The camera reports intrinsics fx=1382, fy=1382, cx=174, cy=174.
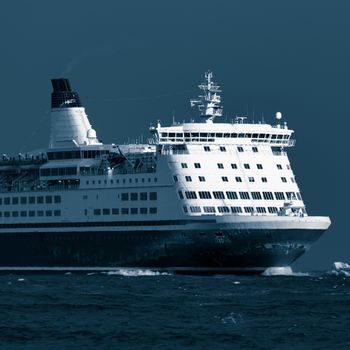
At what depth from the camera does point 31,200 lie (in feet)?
269

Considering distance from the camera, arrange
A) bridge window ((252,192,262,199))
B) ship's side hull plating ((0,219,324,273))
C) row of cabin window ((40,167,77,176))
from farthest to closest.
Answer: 1. row of cabin window ((40,167,77,176))
2. bridge window ((252,192,262,199))
3. ship's side hull plating ((0,219,324,273))

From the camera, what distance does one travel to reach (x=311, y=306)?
53.8 metres

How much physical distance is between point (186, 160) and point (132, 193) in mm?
3702

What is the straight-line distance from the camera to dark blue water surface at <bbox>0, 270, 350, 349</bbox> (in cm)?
4278

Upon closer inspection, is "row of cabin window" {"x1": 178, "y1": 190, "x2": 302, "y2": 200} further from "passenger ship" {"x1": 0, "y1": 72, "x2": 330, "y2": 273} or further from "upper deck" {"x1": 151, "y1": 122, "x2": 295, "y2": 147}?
"upper deck" {"x1": 151, "y1": 122, "x2": 295, "y2": 147}

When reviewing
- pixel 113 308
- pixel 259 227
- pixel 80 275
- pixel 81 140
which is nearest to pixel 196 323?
pixel 113 308

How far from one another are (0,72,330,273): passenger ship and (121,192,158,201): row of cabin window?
0.18 ft

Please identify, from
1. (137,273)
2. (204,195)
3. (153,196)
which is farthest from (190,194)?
(137,273)

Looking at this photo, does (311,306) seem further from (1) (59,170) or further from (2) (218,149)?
(1) (59,170)

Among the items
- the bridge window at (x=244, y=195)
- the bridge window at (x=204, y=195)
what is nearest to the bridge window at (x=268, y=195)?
the bridge window at (x=244, y=195)

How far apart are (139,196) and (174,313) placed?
84.3 ft

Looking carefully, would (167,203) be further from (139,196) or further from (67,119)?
(67,119)

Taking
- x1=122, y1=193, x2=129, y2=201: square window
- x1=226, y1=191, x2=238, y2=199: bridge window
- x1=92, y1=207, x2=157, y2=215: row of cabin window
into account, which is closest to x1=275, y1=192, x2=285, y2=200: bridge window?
x1=226, y1=191, x2=238, y2=199: bridge window

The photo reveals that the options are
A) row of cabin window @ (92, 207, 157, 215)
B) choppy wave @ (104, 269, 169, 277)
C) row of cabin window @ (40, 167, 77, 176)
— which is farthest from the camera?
row of cabin window @ (40, 167, 77, 176)
